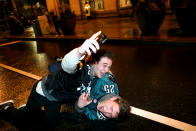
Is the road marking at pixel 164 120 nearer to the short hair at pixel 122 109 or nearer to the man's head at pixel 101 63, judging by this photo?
the short hair at pixel 122 109

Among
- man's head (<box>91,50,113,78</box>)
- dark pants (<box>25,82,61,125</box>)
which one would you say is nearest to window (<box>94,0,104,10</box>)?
man's head (<box>91,50,113,78</box>)

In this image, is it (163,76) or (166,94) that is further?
(163,76)

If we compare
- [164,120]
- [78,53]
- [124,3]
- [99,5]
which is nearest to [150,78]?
[164,120]

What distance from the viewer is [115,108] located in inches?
74.8

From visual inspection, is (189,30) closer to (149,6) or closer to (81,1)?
(149,6)

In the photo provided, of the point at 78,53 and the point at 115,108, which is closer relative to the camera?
the point at 78,53

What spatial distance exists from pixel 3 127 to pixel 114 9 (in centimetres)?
1506

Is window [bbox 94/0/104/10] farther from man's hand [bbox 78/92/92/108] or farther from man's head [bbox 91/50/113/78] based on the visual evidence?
man's hand [bbox 78/92/92/108]

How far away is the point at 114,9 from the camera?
1587 centimetres

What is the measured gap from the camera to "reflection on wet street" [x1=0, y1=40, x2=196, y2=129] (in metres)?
2.88

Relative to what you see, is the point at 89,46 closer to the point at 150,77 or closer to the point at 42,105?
the point at 42,105

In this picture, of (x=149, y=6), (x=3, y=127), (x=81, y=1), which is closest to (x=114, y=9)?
(x=81, y=1)

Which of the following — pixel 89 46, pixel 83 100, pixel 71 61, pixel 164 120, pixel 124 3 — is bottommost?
pixel 164 120

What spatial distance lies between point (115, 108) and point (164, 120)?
109 centimetres
